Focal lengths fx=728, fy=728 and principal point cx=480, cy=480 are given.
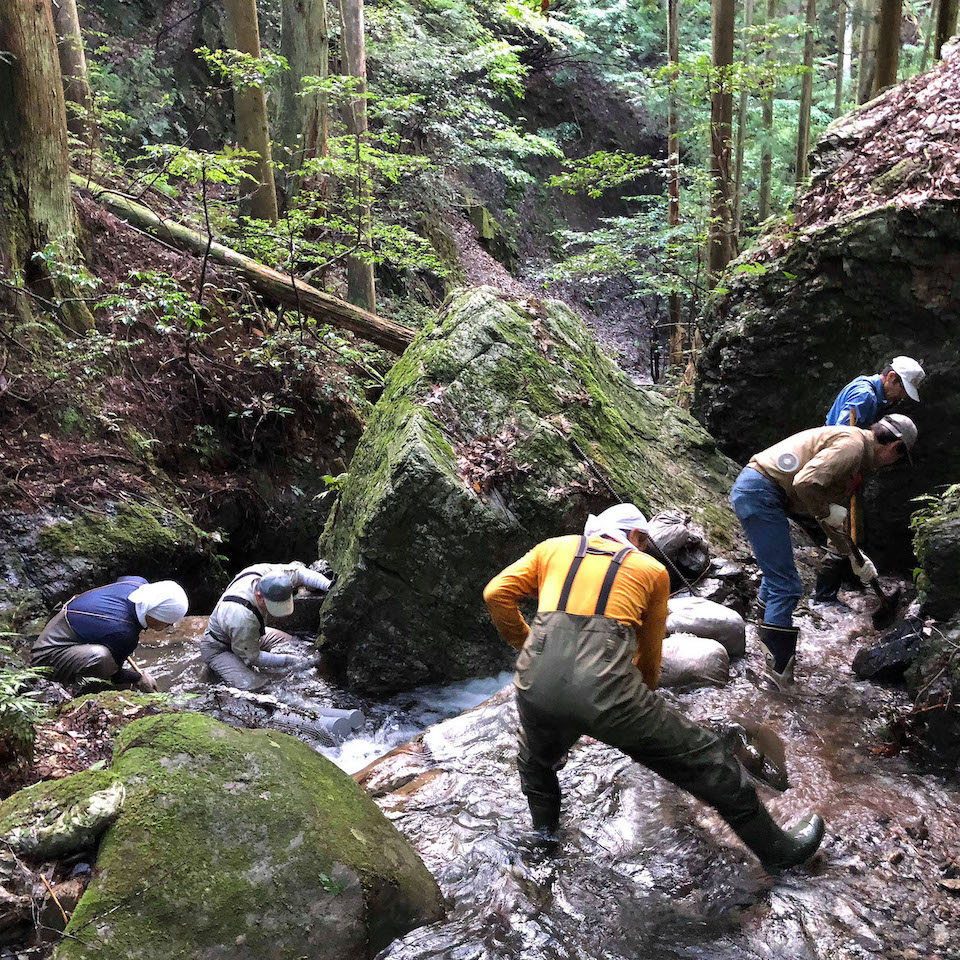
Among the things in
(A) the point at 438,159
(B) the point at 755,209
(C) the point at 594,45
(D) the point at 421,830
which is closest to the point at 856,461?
(D) the point at 421,830

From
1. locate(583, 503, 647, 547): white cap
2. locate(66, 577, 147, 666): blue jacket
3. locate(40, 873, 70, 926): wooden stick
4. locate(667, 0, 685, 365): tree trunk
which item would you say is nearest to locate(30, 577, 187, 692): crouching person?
locate(66, 577, 147, 666): blue jacket

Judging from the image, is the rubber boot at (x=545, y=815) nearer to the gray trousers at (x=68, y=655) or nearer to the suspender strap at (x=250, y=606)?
the suspender strap at (x=250, y=606)

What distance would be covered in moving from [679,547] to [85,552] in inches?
207

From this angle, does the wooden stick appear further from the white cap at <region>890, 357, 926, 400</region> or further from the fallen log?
the fallen log

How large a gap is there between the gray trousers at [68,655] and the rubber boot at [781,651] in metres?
4.76

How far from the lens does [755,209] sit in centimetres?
2036

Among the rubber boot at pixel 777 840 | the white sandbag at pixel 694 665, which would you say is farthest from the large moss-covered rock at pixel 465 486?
the rubber boot at pixel 777 840

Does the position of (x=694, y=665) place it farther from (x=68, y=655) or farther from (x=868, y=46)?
(x=868, y=46)

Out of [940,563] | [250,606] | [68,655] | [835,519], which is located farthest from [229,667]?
[940,563]

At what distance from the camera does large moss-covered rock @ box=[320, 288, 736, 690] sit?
551 centimetres

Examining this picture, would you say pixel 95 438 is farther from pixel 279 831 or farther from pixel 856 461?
pixel 856 461

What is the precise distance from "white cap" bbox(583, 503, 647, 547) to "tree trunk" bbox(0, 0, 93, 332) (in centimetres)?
666

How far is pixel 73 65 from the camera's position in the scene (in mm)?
11102

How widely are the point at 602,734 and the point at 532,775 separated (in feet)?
1.96
